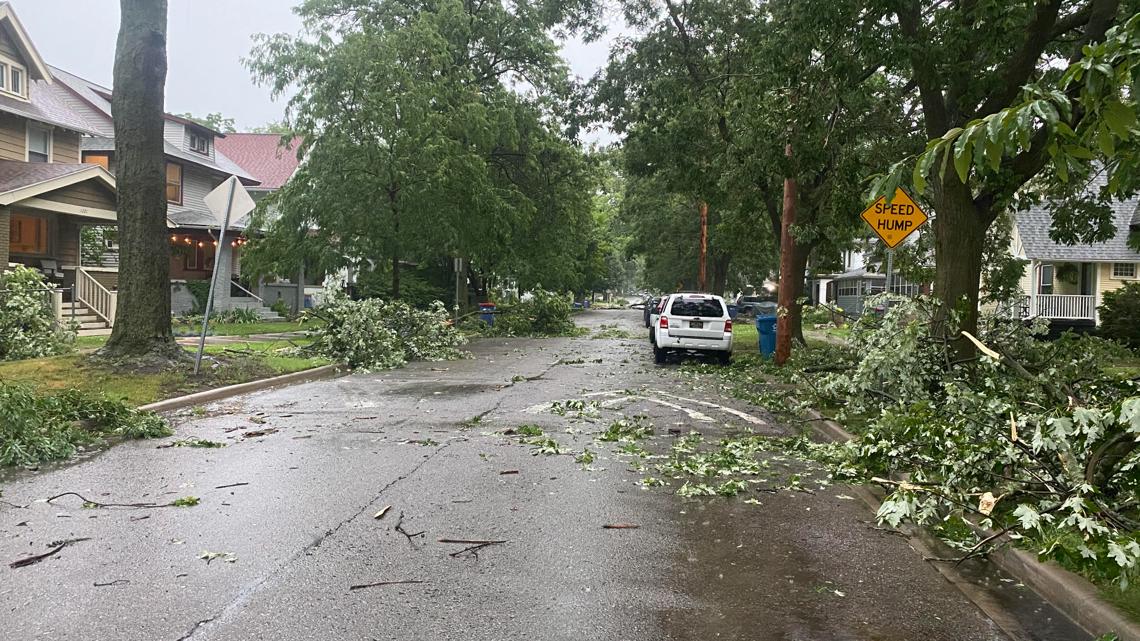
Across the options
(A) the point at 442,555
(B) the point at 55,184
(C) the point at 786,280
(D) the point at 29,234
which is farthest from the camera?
(D) the point at 29,234

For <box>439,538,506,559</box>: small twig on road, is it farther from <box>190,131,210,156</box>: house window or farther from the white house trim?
<box>190,131,210,156</box>: house window

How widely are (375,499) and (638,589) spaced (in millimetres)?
2721

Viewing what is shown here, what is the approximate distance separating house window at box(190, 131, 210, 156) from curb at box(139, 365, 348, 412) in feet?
79.0

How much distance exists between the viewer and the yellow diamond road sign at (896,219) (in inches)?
577

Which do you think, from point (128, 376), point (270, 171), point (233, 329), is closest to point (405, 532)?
point (128, 376)

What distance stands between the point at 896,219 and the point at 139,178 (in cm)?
1281

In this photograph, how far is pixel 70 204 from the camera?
2423 centimetres

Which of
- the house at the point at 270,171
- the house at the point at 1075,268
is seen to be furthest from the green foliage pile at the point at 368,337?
the house at the point at 1075,268

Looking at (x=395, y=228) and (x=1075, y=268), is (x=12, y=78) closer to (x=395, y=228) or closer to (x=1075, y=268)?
(x=395, y=228)

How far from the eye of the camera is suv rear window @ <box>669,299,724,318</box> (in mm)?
20484

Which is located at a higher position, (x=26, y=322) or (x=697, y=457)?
(x=26, y=322)

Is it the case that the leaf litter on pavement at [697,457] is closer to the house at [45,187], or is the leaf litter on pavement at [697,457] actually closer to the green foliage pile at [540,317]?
the house at [45,187]

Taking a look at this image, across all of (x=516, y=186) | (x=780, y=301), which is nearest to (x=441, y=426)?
(x=780, y=301)

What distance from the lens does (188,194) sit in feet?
117
